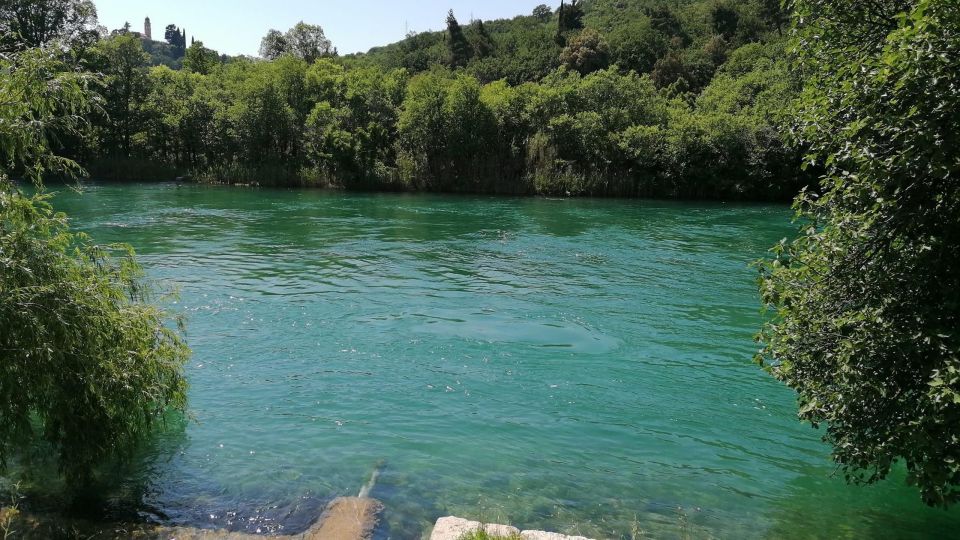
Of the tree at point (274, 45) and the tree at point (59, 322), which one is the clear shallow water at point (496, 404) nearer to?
the tree at point (59, 322)

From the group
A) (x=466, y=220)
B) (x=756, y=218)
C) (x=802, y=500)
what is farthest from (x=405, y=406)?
(x=756, y=218)

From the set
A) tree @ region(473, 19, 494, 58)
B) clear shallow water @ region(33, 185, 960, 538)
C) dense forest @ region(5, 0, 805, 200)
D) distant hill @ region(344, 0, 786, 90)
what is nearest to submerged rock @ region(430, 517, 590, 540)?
clear shallow water @ region(33, 185, 960, 538)

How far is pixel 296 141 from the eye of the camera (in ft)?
213

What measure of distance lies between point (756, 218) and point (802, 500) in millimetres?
33978

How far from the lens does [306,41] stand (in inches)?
4154

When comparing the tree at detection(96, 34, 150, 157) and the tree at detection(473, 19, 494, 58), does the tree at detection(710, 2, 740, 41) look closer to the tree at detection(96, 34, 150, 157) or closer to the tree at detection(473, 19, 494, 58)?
the tree at detection(473, 19, 494, 58)

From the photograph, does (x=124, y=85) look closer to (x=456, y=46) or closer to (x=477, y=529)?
(x=456, y=46)

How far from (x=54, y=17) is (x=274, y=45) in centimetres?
4198

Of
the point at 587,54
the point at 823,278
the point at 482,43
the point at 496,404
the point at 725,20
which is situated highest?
the point at 725,20

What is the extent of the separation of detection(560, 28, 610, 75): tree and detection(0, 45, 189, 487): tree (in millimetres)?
82563

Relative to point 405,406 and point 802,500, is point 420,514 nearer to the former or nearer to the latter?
point 405,406

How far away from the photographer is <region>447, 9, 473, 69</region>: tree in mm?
107000

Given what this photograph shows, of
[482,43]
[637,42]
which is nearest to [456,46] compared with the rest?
[482,43]

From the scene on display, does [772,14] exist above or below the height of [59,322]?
above
